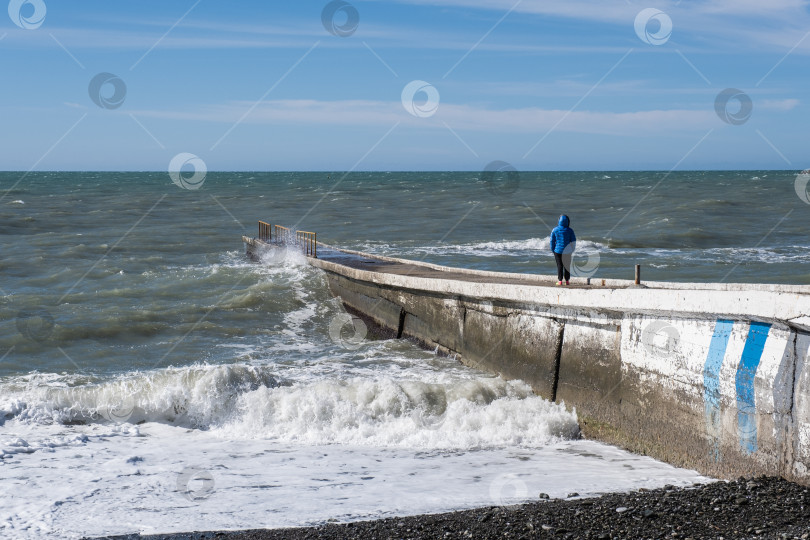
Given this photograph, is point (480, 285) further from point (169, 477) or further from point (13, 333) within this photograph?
point (13, 333)

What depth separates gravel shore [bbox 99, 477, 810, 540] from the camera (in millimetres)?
7098

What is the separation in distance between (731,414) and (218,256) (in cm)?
2942

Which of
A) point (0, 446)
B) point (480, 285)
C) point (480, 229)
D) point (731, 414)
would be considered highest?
point (480, 229)

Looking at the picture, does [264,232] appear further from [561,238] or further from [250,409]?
[250,409]

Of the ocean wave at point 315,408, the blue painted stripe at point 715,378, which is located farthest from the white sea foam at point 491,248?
the blue painted stripe at point 715,378

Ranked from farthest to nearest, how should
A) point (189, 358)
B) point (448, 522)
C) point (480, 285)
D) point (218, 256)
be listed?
1. point (218, 256)
2. point (189, 358)
3. point (480, 285)
4. point (448, 522)

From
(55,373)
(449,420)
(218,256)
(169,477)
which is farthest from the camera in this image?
(218,256)

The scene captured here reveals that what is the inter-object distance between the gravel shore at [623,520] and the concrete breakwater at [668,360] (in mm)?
567

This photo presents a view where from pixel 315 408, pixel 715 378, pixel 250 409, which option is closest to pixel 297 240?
pixel 250 409

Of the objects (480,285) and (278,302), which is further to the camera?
(278,302)

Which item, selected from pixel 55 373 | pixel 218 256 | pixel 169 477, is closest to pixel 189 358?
pixel 55 373

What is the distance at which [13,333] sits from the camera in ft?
60.7

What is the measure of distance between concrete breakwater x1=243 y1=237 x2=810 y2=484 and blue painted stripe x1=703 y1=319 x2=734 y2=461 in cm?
1

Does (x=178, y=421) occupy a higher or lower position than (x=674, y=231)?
lower
